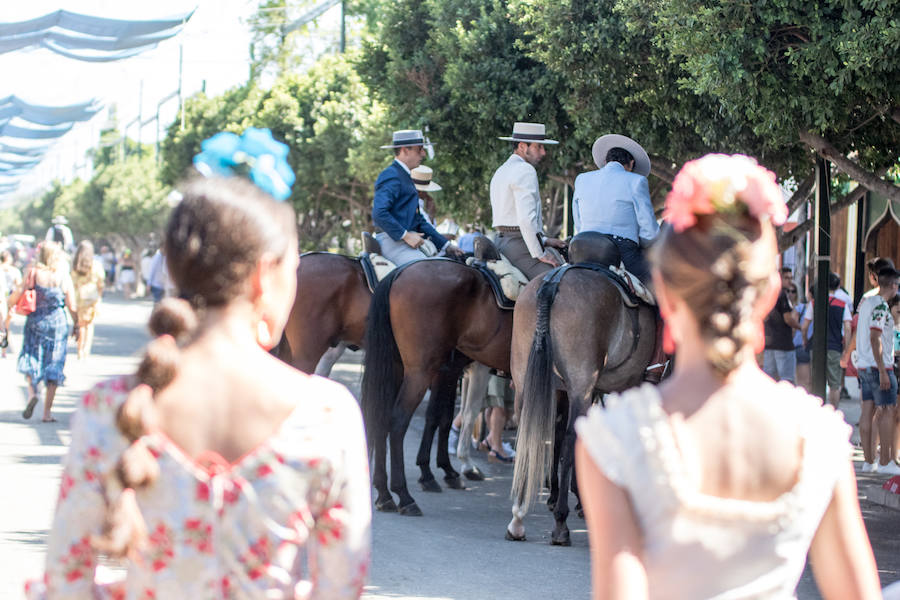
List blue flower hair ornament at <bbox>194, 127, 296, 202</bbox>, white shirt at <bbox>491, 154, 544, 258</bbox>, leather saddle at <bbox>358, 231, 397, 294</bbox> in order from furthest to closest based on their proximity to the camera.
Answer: leather saddle at <bbox>358, 231, 397, 294</bbox>
white shirt at <bbox>491, 154, 544, 258</bbox>
blue flower hair ornament at <bbox>194, 127, 296, 202</bbox>

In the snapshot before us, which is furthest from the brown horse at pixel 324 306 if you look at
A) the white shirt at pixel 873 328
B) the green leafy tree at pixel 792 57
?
the white shirt at pixel 873 328

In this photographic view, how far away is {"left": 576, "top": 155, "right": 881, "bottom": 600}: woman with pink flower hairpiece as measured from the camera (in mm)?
2133

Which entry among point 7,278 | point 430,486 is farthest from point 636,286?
point 7,278

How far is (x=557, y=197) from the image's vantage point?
78.2 ft

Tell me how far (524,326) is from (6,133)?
20.1 metres

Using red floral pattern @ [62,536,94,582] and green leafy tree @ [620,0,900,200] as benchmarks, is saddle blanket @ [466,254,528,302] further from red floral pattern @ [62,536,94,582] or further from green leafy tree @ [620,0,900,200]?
red floral pattern @ [62,536,94,582]

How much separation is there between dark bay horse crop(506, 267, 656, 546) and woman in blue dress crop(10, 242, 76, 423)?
22.0 feet

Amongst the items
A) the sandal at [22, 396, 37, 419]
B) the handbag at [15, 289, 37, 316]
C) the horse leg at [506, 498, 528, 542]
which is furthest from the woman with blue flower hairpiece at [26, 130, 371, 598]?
the handbag at [15, 289, 37, 316]

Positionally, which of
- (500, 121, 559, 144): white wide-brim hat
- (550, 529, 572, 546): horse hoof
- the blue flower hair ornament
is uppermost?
(500, 121, 559, 144): white wide-brim hat

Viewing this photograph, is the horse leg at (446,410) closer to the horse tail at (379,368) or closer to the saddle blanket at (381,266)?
the horse tail at (379,368)

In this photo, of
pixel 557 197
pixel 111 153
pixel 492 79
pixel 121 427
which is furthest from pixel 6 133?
pixel 111 153

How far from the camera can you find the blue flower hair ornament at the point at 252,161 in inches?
93.2

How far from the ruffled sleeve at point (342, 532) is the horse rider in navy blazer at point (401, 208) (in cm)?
757

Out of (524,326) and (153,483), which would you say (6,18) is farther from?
(153,483)
